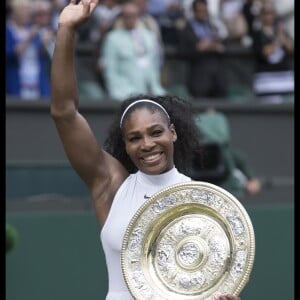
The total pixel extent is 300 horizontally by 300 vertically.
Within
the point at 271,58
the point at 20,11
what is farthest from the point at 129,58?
the point at 271,58

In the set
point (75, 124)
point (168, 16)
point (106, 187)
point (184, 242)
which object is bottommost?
point (184, 242)

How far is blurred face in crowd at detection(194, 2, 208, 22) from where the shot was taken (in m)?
8.88

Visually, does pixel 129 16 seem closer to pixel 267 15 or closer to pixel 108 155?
pixel 267 15

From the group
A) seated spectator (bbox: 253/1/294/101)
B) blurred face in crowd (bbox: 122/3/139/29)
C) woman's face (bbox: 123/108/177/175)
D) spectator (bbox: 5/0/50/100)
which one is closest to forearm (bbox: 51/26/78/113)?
woman's face (bbox: 123/108/177/175)

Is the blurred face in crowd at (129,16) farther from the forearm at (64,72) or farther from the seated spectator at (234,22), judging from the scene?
the forearm at (64,72)

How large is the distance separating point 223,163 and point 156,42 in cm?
123

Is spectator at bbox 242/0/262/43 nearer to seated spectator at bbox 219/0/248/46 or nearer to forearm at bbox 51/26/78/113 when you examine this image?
seated spectator at bbox 219/0/248/46

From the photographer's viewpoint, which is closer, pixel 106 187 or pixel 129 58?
pixel 106 187

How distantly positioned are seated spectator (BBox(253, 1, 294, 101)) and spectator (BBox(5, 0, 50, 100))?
6.61 ft

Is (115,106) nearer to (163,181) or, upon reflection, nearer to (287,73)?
(287,73)

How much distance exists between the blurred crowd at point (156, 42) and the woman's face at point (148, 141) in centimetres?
473

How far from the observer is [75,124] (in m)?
3.57
